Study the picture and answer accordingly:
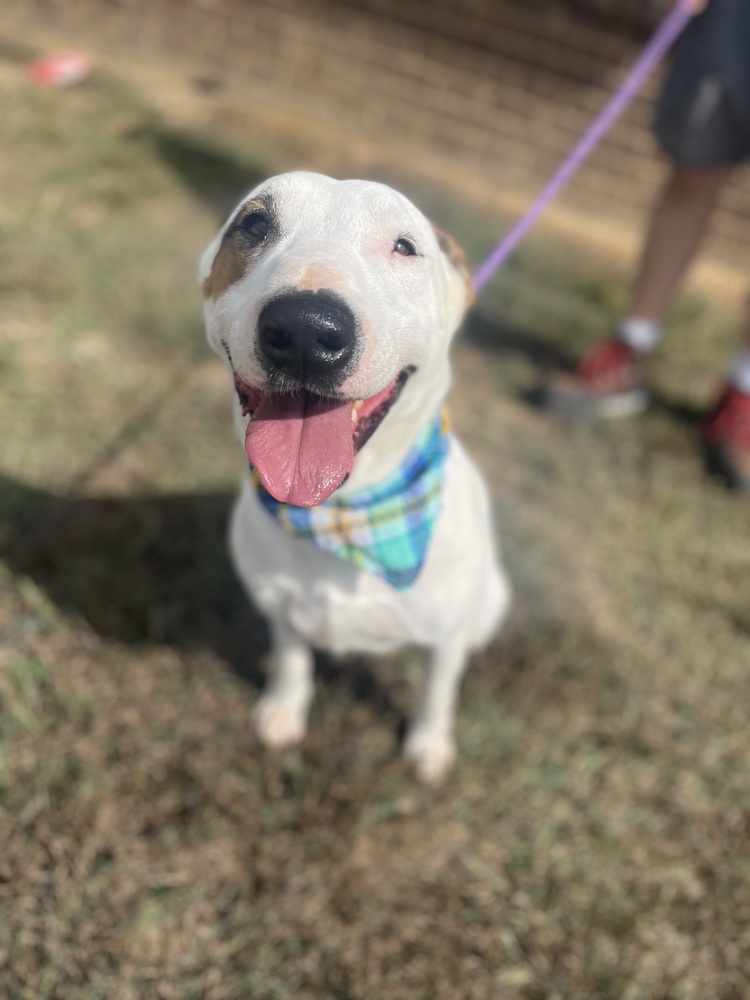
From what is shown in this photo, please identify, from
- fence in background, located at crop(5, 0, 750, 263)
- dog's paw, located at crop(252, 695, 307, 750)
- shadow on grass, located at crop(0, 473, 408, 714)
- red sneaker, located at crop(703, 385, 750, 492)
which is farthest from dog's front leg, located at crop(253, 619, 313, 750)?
fence in background, located at crop(5, 0, 750, 263)

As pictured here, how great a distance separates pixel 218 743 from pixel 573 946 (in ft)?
4.00

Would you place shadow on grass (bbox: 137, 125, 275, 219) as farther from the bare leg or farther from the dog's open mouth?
the dog's open mouth

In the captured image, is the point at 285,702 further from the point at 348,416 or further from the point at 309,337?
the point at 309,337

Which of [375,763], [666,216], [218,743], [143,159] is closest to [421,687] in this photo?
[375,763]

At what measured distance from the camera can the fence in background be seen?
5.64 meters

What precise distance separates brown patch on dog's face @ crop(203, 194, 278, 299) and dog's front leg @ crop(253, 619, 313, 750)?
1.25 meters

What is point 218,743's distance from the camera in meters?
2.79

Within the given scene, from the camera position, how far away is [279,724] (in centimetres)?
280

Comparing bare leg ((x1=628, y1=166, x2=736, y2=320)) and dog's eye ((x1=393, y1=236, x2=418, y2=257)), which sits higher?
dog's eye ((x1=393, y1=236, x2=418, y2=257))

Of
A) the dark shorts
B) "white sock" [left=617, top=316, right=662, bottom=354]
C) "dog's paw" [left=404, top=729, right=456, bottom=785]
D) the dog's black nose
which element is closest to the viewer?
the dog's black nose

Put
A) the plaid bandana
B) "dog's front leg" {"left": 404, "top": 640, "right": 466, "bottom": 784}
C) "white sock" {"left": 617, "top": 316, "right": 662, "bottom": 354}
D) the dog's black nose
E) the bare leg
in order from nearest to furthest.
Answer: the dog's black nose < the plaid bandana < "dog's front leg" {"left": 404, "top": 640, "right": 466, "bottom": 784} < the bare leg < "white sock" {"left": 617, "top": 316, "right": 662, "bottom": 354}

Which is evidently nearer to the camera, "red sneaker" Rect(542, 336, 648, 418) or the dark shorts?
the dark shorts

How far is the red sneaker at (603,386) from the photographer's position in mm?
4363

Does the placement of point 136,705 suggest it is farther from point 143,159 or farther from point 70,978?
point 143,159
